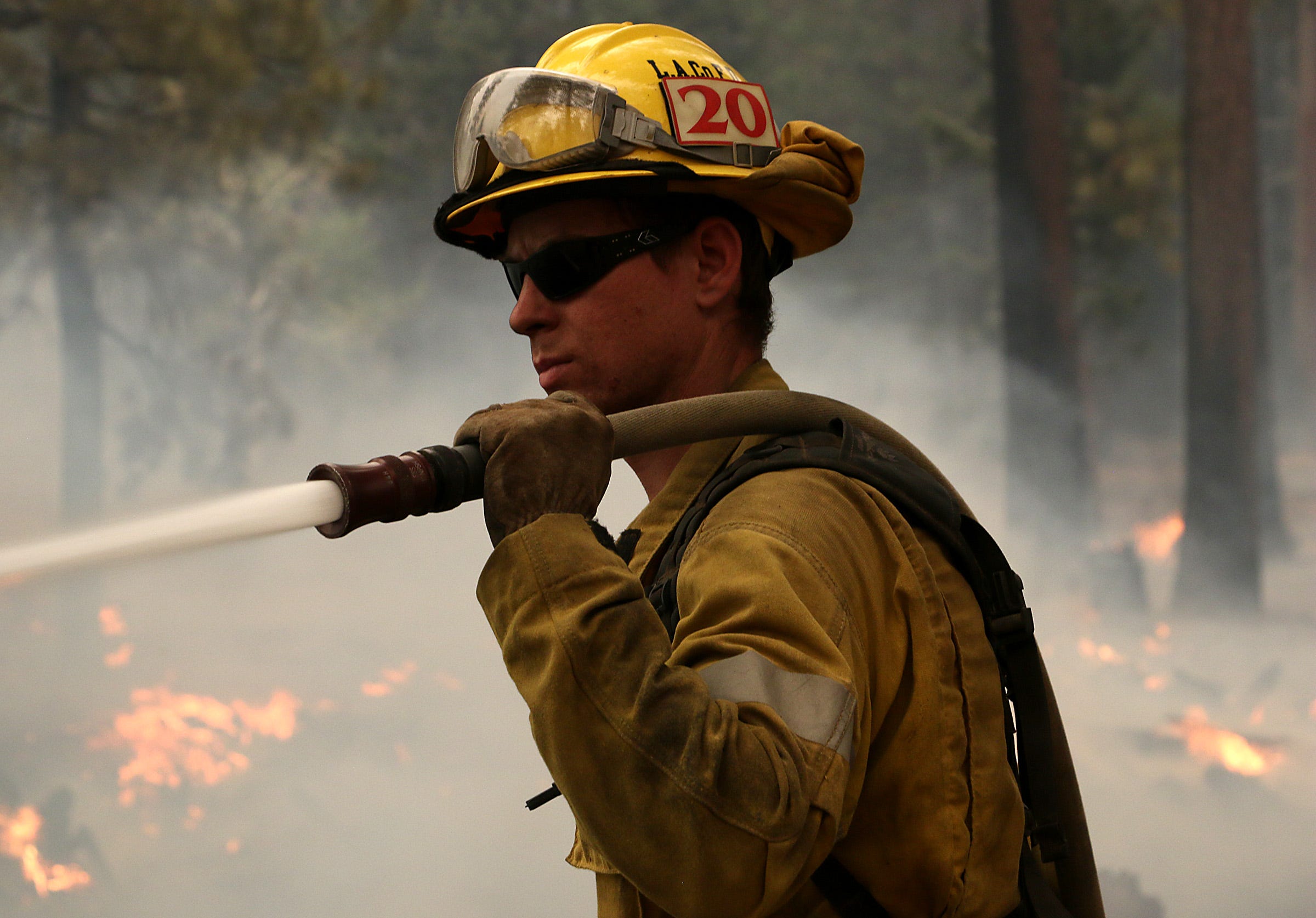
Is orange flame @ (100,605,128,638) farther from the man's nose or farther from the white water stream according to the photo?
the white water stream

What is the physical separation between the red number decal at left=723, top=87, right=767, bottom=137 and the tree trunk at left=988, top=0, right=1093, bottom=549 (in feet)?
33.7

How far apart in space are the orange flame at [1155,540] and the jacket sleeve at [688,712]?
39.1 feet

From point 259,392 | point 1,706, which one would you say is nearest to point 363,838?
point 1,706

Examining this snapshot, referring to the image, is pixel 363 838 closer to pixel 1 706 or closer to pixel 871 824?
pixel 1 706

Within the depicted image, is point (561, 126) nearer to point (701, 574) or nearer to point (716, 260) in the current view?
point (716, 260)

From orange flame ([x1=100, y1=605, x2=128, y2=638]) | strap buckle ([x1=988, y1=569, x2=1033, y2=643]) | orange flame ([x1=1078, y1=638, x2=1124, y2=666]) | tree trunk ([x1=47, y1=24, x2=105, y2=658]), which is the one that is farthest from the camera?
orange flame ([x1=1078, y1=638, x2=1124, y2=666])

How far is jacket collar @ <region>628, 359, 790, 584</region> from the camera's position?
6.41 feet

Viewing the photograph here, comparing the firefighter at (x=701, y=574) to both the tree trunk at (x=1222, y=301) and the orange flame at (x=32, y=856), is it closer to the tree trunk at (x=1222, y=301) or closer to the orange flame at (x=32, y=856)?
the orange flame at (x=32, y=856)

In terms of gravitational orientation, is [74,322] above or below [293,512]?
above

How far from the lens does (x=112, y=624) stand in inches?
375

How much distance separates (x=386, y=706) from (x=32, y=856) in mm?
2350

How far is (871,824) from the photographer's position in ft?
5.33

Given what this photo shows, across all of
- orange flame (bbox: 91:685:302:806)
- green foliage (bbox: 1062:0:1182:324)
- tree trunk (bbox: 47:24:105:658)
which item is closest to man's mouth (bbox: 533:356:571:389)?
orange flame (bbox: 91:685:302:806)

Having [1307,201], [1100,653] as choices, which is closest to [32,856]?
[1100,653]
